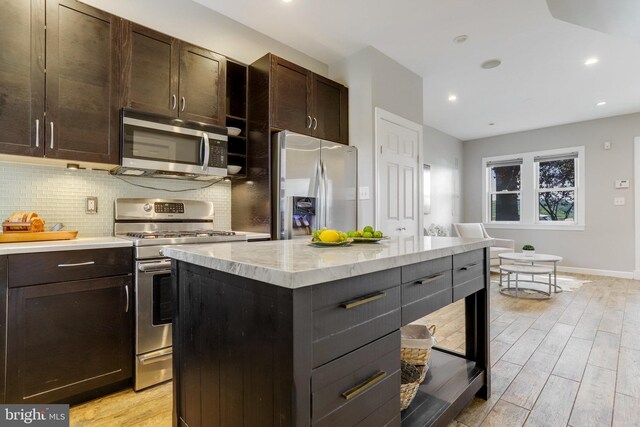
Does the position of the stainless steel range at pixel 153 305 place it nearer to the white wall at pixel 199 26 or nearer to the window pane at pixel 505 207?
the white wall at pixel 199 26

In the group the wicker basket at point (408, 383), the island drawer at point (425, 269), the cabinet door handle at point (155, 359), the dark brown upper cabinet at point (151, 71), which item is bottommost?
the cabinet door handle at point (155, 359)

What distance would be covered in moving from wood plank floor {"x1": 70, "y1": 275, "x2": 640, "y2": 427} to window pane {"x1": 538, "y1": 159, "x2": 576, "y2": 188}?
3101 millimetres

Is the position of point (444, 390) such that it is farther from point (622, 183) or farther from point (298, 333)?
point (622, 183)

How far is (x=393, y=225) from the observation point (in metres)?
3.58

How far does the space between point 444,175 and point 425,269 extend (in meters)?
5.71

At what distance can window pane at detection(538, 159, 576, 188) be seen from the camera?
19.7 ft

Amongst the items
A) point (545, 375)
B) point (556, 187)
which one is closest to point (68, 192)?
point (545, 375)

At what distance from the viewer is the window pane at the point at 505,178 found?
6.65m

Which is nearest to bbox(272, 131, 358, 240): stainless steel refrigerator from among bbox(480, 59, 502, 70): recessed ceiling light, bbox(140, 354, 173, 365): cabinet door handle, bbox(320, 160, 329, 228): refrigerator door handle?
bbox(320, 160, 329, 228): refrigerator door handle

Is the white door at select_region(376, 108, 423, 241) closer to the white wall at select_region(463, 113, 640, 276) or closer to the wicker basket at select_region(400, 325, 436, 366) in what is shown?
the wicker basket at select_region(400, 325, 436, 366)

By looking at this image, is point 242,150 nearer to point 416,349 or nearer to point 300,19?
point 300,19

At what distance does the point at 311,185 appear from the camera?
2977mm

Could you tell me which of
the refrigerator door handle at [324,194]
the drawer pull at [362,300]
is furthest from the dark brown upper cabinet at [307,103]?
the drawer pull at [362,300]

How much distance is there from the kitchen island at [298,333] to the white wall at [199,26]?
218cm
